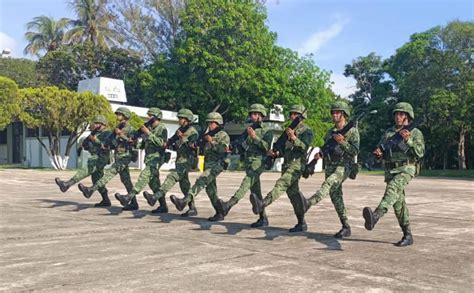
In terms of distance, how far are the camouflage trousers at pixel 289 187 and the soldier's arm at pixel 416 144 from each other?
5.42ft

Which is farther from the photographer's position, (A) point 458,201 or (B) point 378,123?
(B) point 378,123

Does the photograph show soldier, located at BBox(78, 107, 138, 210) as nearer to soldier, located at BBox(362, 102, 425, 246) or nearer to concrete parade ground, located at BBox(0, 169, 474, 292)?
concrete parade ground, located at BBox(0, 169, 474, 292)

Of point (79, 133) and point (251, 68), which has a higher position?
point (251, 68)

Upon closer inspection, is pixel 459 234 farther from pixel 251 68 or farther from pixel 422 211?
pixel 251 68

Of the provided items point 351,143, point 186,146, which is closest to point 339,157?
point 351,143

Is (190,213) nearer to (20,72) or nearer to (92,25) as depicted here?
(92,25)

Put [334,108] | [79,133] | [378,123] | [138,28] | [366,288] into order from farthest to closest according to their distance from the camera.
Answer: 1. [378,123]
2. [138,28]
3. [79,133]
4. [334,108]
5. [366,288]

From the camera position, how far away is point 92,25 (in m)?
44.6

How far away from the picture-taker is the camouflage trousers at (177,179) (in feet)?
29.8

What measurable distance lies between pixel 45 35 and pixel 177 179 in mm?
42861

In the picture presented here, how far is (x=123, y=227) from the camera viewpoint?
27.4ft

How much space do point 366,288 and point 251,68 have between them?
31.3m

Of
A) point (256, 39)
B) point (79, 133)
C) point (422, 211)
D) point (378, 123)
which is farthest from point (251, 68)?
point (422, 211)

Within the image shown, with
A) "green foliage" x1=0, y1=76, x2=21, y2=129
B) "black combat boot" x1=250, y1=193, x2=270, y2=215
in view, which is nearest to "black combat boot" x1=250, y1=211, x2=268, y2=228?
"black combat boot" x1=250, y1=193, x2=270, y2=215
